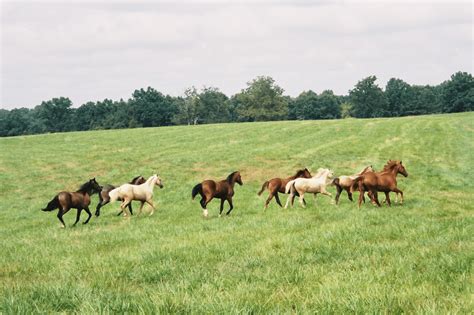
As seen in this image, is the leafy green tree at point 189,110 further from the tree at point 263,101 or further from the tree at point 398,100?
the tree at point 398,100

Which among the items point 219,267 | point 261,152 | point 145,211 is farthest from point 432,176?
point 219,267

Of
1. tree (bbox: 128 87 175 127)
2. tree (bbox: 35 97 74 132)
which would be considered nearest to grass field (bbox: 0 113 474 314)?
tree (bbox: 128 87 175 127)

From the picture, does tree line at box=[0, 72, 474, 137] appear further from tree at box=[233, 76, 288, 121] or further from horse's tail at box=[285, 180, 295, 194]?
horse's tail at box=[285, 180, 295, 194]

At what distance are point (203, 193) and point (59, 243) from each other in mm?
5500

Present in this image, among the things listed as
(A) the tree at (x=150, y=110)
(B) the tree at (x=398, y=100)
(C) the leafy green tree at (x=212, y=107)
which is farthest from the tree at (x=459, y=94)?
(A) the tree at (x=150, y=110)

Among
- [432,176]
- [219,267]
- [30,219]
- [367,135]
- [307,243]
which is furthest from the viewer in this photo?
[367,135]

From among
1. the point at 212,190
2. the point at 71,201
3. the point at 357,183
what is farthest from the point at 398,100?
the point at 71,201

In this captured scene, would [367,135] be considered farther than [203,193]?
Yes

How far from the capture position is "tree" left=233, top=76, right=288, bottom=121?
124 metres

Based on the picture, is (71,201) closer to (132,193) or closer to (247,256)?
(132,193)

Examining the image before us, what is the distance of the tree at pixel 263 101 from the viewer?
12438 cm

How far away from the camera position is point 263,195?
1997 cm

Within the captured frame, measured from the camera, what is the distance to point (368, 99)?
131 metres

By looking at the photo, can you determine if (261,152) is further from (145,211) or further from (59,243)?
(59,243)
